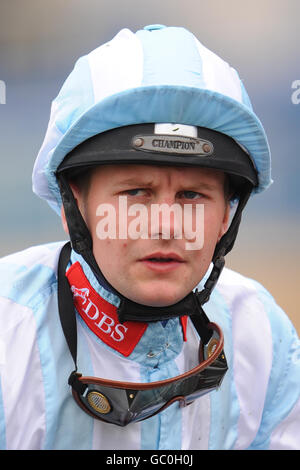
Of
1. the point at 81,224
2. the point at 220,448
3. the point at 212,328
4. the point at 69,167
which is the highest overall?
the point at 69,167

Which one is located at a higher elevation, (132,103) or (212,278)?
(132,103)

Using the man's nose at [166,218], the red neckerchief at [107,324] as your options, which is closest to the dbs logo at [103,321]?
the red neckerchief at [107,324]

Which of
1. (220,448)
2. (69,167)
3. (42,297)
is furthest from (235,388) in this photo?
(69,167)

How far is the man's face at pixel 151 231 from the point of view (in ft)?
3.47

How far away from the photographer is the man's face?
106cm

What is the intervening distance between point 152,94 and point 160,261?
32cm

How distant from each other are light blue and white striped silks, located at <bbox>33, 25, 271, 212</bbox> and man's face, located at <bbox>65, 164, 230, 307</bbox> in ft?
0.31

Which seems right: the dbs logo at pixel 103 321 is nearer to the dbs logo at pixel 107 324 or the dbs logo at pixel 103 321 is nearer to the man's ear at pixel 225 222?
the dbs logo at pixel 107 324

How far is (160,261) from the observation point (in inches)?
42.2

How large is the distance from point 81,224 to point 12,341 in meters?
0.28

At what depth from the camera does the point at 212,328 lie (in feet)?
4.30

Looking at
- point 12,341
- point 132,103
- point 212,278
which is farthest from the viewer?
point 212,278

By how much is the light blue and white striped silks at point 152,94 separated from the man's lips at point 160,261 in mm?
258

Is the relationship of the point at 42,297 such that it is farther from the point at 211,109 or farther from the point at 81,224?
the point at 211,109
